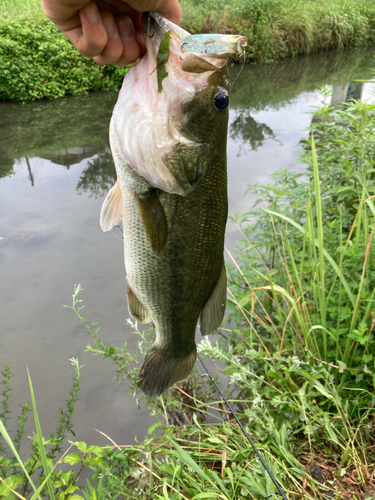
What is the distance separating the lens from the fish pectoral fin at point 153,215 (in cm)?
131

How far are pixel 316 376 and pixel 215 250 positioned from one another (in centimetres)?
111

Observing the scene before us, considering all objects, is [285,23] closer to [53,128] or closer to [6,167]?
[53,128]

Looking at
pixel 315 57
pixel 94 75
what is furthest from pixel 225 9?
pixel 94 75

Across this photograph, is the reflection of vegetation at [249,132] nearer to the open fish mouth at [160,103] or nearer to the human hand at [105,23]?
the human hand at [105,23]

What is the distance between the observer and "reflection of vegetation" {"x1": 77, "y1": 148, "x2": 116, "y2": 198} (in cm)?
566

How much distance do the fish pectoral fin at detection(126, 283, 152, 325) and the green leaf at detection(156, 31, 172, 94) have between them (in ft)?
2.85

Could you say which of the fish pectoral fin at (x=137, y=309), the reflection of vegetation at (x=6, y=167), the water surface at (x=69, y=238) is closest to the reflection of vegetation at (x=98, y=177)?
the water surface at (x=69, y=238)

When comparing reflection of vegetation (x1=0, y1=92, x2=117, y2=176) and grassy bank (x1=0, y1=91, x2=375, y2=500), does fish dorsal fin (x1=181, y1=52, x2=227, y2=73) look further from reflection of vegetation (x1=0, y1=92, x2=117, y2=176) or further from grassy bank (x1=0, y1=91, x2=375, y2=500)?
reflection of vegetation (x1=0, y1=92, x2=117, y2=176)

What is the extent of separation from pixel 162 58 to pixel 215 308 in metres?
0.97

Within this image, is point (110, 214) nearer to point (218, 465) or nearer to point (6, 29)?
point (218, 465)

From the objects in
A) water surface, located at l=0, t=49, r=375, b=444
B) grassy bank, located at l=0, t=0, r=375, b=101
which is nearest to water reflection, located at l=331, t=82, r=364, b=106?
water surface, located at l=0, t=49, r=375, b=444

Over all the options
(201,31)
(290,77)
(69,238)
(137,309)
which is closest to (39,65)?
(69,238)

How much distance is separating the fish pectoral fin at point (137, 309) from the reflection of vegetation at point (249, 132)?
5989 mm

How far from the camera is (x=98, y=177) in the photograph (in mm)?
5941
